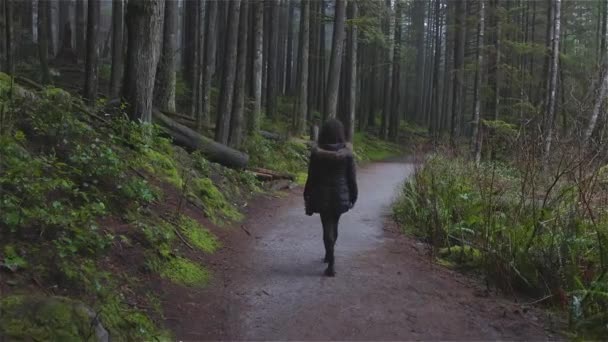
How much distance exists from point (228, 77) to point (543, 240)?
9834 mm

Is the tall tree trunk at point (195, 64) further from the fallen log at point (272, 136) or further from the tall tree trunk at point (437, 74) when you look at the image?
the tall tree trunk at point (437, 74)

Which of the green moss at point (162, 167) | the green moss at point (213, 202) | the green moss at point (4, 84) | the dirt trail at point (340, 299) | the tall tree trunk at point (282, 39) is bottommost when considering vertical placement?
the dirt trail at point (340, 299)

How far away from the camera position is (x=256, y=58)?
57.2 feet

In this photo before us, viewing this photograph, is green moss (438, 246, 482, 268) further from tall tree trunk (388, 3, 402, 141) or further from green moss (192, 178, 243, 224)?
tall tree trunk (388, 3, 402, 141)

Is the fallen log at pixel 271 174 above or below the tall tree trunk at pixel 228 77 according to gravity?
below

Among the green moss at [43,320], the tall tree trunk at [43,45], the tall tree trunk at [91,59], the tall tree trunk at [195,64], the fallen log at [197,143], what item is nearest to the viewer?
the green moss at [43,320]

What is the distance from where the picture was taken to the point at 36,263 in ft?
14.1

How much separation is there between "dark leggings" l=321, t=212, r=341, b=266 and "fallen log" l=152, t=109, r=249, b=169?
5582 millimetres

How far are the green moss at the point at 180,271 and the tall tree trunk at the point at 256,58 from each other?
10775 mm

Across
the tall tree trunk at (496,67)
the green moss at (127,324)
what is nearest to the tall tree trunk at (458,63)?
the tall tree trunk at (496,67)

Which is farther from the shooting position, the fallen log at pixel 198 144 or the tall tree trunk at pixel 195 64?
the tall tree trunk at pixel 195 64

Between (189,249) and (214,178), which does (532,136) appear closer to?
(189,249)

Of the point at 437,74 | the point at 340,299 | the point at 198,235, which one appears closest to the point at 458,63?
the point at 437,74

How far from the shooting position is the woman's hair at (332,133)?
6879 millimetres
